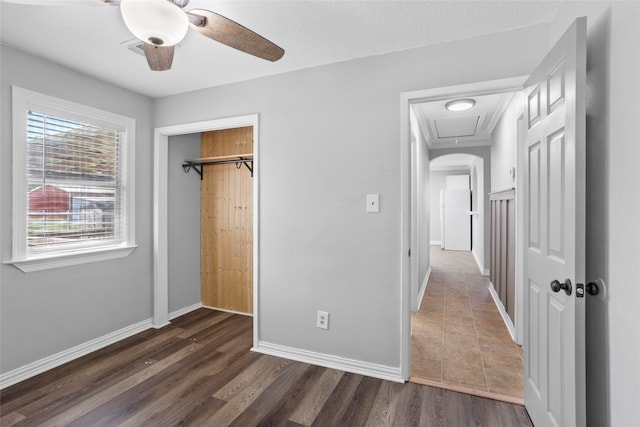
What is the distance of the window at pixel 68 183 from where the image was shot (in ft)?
7.61

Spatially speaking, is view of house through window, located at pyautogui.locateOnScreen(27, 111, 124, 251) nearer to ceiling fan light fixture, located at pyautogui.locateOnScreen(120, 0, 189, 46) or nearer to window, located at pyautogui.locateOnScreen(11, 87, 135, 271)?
window, located at pyautogui.locateOnScreen(11, 87, 135, 271)

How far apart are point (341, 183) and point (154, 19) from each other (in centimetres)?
160

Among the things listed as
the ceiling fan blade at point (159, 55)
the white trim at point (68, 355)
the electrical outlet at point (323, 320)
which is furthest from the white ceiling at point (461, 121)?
the white trim at point (68, 355)

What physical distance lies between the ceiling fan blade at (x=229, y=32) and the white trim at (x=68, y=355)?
8.89 feet

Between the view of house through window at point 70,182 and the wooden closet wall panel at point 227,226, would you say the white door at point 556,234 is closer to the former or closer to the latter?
the wooden closet wall panel at point 227,226

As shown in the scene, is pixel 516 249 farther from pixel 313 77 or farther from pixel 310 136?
pixel 313 77

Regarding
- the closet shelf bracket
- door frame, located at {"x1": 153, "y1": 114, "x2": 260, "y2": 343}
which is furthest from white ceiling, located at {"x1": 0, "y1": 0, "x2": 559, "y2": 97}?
the closet shelf bracket

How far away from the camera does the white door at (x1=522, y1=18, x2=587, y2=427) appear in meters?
1.28

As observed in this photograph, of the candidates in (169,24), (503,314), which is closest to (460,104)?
(503,314)

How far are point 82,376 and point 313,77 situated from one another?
293 cm

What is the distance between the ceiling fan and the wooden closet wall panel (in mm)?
2043

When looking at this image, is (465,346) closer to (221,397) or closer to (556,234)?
(556,234)

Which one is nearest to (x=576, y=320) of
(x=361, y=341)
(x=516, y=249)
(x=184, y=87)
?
(x=361, y=341)

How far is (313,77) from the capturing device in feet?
8.44
